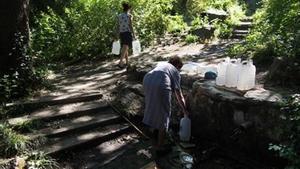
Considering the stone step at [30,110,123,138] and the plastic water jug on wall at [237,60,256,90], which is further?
the stone step at [30,110,123,138]

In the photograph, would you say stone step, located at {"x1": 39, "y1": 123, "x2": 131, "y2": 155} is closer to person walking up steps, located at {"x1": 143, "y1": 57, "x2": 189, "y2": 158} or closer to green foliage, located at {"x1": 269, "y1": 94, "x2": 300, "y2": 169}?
person walking up steps, located at {"x1": 143, "y1": 57, "x2": 189, "y2": 158}

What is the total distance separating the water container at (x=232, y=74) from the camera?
6.49 m

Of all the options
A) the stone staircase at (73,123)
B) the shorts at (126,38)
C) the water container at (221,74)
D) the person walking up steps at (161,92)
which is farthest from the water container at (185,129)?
the shorts at (126,38)

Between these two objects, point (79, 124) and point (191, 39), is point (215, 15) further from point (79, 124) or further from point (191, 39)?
point (79, 124)

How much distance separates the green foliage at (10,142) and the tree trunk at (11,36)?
1709mm

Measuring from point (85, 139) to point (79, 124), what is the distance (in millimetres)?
425

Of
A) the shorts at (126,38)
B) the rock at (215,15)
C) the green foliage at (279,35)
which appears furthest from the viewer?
the rock at (215,15)

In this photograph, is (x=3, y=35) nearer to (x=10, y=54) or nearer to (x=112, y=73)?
(x=10, y=54)

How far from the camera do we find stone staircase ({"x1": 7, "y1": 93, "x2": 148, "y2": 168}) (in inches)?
251

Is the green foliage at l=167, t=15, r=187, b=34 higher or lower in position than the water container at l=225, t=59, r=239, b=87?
higher

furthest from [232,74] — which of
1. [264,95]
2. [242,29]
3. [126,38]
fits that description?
[242,29]

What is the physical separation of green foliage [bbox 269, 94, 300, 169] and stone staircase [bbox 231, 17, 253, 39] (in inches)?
360

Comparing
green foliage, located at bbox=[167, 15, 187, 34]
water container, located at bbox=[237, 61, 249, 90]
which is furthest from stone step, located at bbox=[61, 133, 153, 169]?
green foliage, located at bbox=[167, 15, 187, 34]

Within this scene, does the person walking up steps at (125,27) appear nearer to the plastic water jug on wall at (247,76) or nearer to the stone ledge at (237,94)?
the stone ledge at (237,94)
